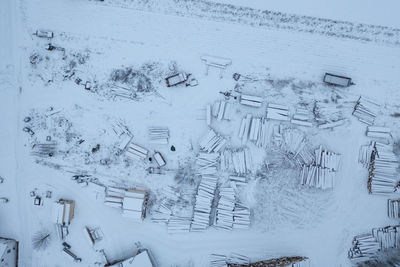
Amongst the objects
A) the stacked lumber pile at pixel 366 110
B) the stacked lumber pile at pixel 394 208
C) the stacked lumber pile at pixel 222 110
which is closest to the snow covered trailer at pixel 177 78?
the stacked lumber pile at pixel 222 110

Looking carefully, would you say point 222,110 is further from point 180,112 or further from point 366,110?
point 366,110

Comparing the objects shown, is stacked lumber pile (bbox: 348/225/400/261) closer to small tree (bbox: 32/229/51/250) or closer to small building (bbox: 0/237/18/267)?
small tree (bbox: 32/229/51/250)

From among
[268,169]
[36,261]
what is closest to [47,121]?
[36,261]

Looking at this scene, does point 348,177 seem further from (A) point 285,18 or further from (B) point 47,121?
(B) point 47,121

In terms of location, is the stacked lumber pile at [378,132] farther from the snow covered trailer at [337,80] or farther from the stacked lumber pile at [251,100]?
the stacked lumber pile at [251,100]

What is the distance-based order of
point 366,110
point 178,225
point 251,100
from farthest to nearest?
point 178,225 → point 366,110 → point 251,100

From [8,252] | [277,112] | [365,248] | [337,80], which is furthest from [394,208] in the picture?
[8,252]

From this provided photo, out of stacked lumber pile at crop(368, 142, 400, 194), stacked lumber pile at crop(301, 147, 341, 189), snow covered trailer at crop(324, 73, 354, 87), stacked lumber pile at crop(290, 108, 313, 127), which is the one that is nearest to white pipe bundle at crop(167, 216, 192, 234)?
stacked lumber pile at crop(301, 147, 341, 189)

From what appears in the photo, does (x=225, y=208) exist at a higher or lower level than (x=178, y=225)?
higher
